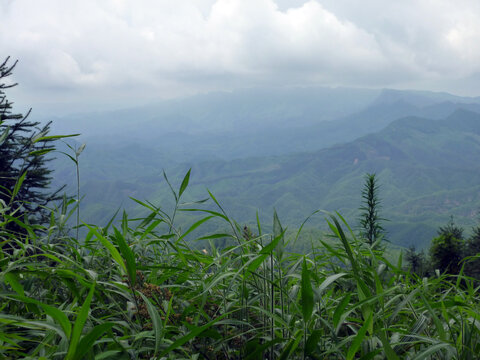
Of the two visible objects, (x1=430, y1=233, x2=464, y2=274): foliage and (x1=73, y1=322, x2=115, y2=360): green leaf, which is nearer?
(x1=73, y1=322, x2=115, y2=360): green leaf

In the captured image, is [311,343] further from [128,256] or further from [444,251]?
[444,251]

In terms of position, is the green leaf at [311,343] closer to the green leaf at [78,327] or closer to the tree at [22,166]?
the green leaf at [78,327]

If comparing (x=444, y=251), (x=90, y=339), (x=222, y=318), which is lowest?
(x=444, y=251)

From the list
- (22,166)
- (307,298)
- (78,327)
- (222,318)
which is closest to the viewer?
(78,327)

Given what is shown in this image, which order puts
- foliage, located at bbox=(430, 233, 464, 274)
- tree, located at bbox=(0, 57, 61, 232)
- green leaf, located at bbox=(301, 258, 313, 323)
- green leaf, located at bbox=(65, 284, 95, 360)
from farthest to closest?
foliage, located at bbox=(430, 233, 464, 274) → tree, located at bbox=(0, 57, 61, 232) → green leaf, located at bbox=(301, 258, 313, 323) → green leaf, located at bbox=(65, 284, 95, 360)

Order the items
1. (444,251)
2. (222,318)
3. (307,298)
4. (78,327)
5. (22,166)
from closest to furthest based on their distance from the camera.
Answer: (78,327)
(307,298)
(222,318)
(22,166)
(444,251)

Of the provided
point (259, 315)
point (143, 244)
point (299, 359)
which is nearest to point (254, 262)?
point (299, 359)

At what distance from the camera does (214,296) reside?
1562 millimetres

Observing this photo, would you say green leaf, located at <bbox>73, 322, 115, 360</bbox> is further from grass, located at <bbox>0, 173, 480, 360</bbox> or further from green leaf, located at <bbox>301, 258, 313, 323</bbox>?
green leaf, located at <bbox>301, 258, 313, 323</bbox>

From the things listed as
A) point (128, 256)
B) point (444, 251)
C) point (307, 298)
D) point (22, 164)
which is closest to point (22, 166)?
point (22, 164)

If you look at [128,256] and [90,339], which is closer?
[90,339]

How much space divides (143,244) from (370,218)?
11427mm

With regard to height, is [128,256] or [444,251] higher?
[128,256]

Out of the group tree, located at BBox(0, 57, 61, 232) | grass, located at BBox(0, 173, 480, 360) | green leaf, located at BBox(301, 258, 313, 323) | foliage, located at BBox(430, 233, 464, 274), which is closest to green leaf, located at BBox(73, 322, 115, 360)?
grass, located at BBox(0, 173, 480, 360)
